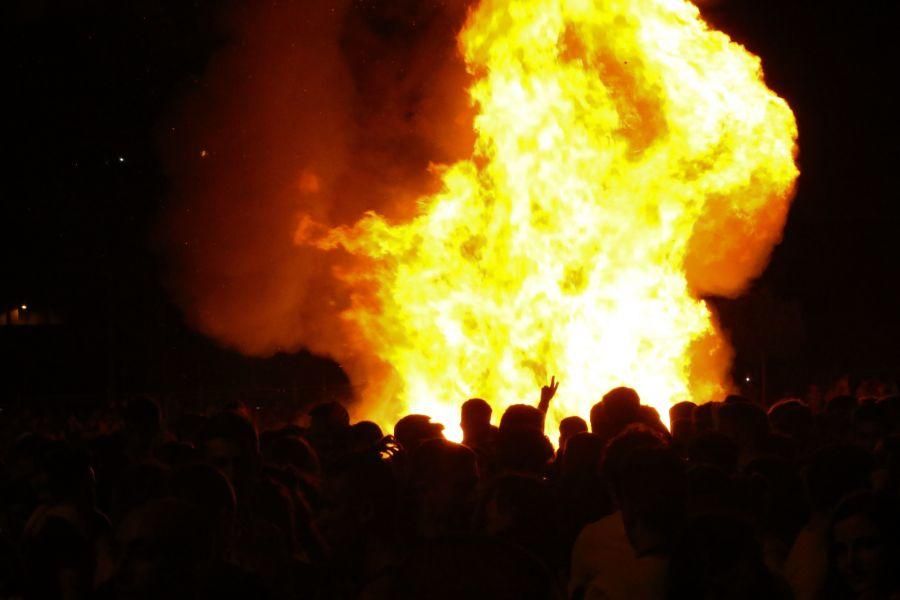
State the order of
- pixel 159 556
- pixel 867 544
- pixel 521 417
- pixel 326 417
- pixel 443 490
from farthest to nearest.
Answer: pixel 326 417 < pixel 521 417 < pixel 443 490 < pixel 867 544 < pixel 159 556

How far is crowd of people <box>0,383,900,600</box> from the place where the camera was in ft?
9.00

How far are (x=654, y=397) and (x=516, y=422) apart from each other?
23.1 ft

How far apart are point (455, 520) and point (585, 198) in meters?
8.75

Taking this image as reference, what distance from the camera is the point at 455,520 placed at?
3.67 metres

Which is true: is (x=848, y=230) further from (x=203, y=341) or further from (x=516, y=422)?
(x=516, y=422)

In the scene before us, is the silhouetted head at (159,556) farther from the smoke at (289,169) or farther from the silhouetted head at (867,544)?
the smoke at (289,169)

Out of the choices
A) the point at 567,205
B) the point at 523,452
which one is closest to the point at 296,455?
the point at 523,452

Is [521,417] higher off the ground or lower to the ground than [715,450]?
higher

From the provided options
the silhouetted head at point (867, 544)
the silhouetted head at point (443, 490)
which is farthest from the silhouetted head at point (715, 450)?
the silhouetted head at point (443, 490)

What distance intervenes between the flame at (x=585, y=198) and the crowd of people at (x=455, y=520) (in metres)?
6.63

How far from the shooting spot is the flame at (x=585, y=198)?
11977 mm

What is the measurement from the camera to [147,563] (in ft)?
8.91

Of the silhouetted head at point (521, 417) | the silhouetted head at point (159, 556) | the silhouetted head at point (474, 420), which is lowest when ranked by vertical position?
the silhouetted head at point (159, 556)

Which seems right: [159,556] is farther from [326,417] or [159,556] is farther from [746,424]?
[746,424]
